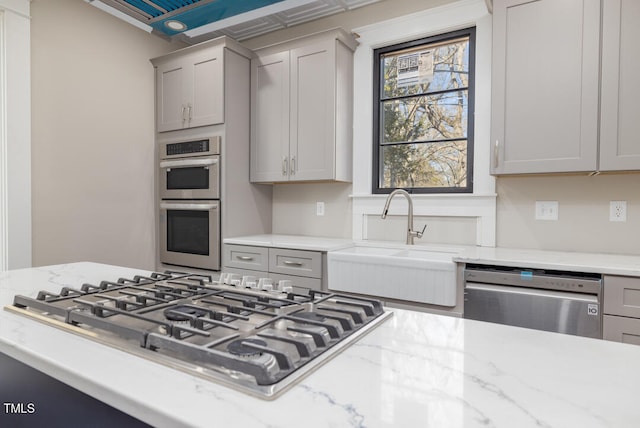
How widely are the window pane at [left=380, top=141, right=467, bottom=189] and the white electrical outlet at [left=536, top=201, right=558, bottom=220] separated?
1.62 ft

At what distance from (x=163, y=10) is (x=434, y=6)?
1.98 meters

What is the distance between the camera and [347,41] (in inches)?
114

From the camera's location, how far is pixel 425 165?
286 centimetres

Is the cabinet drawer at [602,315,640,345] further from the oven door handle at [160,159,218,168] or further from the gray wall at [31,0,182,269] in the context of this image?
the gray wall at [31,0,182,269]

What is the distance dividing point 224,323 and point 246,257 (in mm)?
2073

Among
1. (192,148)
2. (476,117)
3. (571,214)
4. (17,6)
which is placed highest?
(17,6)

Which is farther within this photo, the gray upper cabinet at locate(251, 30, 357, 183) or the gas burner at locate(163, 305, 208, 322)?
the gray upper cabinet at locate(251, 30, 357, 183)

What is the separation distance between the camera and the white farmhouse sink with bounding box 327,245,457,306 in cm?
198

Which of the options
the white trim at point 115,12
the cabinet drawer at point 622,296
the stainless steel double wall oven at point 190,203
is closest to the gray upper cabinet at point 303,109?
the stainless steel double wall oven at point 190,203

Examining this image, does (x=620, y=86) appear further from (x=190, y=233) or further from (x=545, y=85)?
(x=190, y=233)

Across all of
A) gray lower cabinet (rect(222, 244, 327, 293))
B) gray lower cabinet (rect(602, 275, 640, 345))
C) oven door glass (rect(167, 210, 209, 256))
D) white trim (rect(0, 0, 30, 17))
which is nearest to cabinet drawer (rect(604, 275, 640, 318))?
gray lower cabinet (rect(602, 275, 640, 345))

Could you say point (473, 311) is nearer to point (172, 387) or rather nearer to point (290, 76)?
point (172, 387)

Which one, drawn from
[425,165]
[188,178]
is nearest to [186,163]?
[188,178]

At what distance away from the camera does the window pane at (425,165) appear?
2740 millimetres
